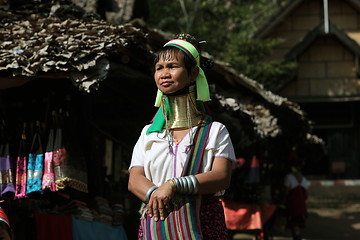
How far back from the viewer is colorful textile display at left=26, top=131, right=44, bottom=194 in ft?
19.2

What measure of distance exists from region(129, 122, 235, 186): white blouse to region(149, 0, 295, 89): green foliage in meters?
15.3

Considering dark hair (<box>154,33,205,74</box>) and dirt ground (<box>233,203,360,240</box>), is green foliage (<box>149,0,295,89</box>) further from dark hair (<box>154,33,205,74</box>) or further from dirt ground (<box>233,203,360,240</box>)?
dark hair (<box>154,33,205,74</box>)

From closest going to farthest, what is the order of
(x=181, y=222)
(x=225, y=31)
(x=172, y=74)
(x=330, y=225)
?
(x=181, y=222)
(x=172, y=74)
(x=330, y=225)
(x=225, y=31)

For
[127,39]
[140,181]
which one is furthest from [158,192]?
[127,39]

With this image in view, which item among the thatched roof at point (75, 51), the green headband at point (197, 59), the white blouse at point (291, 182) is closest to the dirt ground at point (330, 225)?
the white blouse at point (291, 182)

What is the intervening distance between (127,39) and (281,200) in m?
7.94

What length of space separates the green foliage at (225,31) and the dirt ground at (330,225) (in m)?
4.55

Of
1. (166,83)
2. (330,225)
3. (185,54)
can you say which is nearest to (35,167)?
(166,83)

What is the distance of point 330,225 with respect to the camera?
15.2 m

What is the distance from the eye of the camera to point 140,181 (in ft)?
11.4

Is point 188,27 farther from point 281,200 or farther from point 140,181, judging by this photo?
point 140,181

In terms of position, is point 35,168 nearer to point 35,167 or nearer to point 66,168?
point 35,167

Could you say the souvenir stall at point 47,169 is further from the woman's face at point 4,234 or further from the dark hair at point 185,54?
the dark hair at point 185,54

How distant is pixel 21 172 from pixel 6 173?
14 cm
